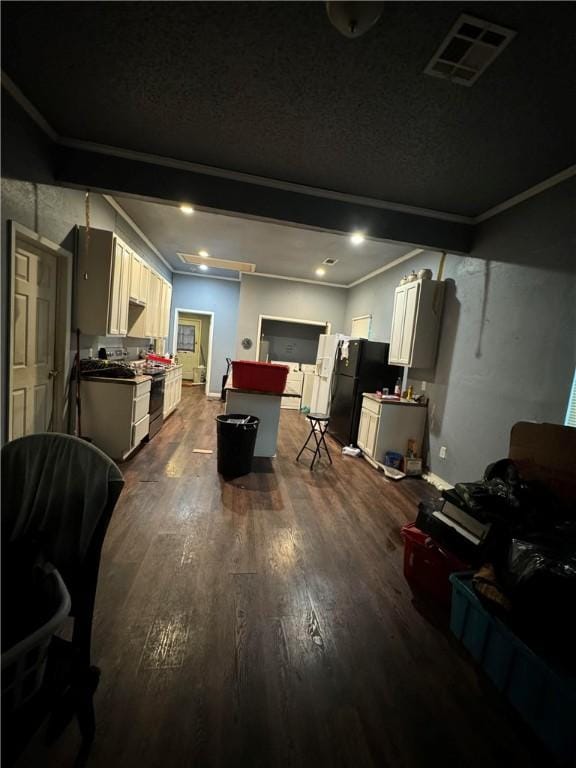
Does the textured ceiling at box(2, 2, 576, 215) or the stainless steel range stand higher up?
the textured ceiling at box(2, 2, 576, 215)

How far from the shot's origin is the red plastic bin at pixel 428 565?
1769mm

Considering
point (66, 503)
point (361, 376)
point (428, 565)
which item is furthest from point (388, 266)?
point (66, 503)

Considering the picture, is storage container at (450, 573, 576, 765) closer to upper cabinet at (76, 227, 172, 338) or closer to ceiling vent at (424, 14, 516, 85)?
ceiling vent at (424, 14, 516, 85)

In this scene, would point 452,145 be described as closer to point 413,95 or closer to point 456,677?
point 413,95

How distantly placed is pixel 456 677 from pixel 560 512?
90 cm

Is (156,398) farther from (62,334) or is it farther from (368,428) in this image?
(368,428)

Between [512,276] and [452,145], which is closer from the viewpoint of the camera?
[452,145]

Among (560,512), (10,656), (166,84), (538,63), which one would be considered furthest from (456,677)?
(166,84)

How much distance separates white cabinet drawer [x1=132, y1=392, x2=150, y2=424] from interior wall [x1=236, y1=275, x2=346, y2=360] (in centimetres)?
317

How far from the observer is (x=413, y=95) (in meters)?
1.83

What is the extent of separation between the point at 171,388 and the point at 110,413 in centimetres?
185

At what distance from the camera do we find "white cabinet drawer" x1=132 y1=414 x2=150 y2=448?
137 inches

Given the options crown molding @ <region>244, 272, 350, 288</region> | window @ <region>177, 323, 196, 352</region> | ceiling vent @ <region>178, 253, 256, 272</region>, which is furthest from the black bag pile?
window @ <region>177, 323, 196, 352</region>

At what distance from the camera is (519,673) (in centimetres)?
126
